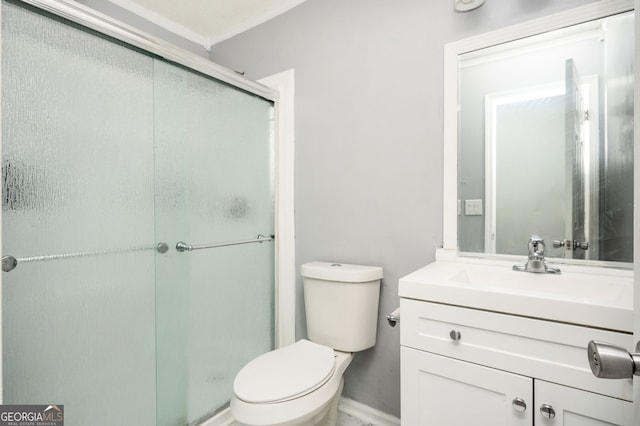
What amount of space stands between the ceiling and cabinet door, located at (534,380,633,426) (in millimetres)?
2043

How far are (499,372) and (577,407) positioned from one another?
17 cm

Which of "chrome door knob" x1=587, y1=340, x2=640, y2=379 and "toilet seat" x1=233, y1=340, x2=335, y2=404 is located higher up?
"chrome door knob" x1=587, y1=340, x2=640, y2=379

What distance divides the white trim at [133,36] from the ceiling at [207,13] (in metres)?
0.53

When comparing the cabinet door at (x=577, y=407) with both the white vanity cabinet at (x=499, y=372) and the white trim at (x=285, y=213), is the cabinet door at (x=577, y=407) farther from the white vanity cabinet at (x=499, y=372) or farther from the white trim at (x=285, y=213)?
the white trim at (x=285, y=213)

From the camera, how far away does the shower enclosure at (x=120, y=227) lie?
102 cm

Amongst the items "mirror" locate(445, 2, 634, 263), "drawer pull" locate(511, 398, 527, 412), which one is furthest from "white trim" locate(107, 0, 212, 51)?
"drawer pull" locate(511, 398, 527, 412)

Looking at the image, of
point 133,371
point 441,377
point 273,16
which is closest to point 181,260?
point 133,371

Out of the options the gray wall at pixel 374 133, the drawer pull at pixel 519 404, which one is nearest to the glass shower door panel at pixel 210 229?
the gray wall at pixel 374 133

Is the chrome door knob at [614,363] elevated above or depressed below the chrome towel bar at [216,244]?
below

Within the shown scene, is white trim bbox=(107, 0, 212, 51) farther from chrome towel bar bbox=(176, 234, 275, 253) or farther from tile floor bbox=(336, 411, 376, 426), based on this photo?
tile floor bbox=(336, 411, 376, 426)

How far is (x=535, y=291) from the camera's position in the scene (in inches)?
35.6

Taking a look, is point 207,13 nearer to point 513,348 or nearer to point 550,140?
point 550,140

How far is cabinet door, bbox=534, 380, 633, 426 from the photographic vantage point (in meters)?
0.74

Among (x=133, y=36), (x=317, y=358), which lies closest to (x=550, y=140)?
(x=317, y=358)
